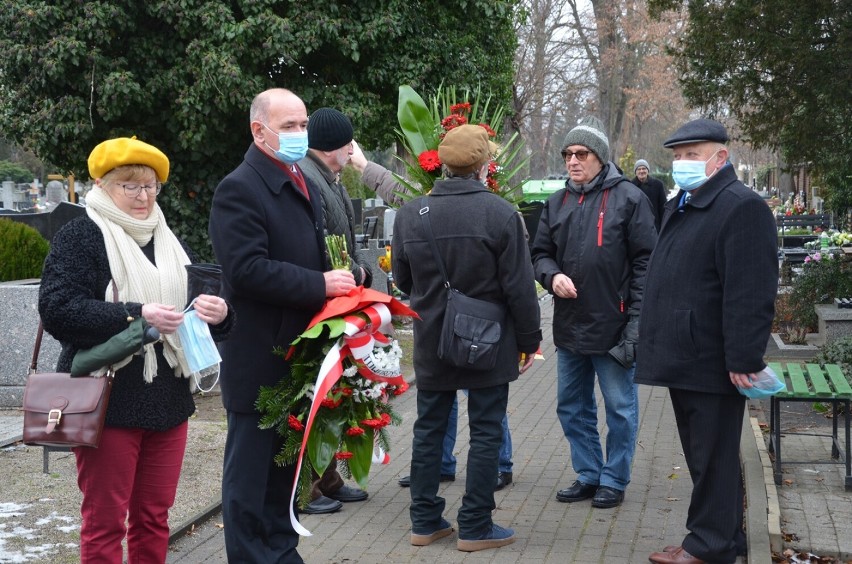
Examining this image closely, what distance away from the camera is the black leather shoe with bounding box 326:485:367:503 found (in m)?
6.26

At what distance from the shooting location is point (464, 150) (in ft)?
16.9

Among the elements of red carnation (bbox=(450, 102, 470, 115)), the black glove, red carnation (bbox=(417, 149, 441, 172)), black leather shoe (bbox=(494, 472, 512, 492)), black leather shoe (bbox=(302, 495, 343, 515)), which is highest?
red carnation (bbox=(450, 102, 470, 115))

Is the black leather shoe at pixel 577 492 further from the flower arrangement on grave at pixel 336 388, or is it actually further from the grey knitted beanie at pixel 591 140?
the flower arrangement on grave at pixel 336 388

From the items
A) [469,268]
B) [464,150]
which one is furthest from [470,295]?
[464,150]

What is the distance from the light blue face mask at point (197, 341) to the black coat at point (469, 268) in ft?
4.92

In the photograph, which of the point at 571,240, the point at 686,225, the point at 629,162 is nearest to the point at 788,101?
the point at 571,240

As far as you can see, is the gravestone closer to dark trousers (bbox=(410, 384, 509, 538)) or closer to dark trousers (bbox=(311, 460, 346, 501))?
dark trousers (bbox=(311, 460, 346, 501))

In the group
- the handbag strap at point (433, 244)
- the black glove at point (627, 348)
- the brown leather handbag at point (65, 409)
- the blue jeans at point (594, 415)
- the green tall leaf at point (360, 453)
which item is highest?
the handbag strap at point (433, 244)

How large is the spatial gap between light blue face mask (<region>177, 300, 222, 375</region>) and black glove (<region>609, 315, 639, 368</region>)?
2650mm

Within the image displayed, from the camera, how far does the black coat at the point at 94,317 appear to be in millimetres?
3756

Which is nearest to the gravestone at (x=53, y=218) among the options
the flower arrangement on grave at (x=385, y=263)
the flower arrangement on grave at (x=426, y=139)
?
the flower arrangement on grave at (x=385, y=263)

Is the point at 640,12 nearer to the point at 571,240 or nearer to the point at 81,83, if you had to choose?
the point at 81,83

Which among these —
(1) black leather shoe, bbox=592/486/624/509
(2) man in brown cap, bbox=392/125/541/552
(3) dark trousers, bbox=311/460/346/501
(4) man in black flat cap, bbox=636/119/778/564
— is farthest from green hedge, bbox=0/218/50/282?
(4) man in black flat cap, bbox=636/119/778/564

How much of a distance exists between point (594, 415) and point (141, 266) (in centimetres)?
318
